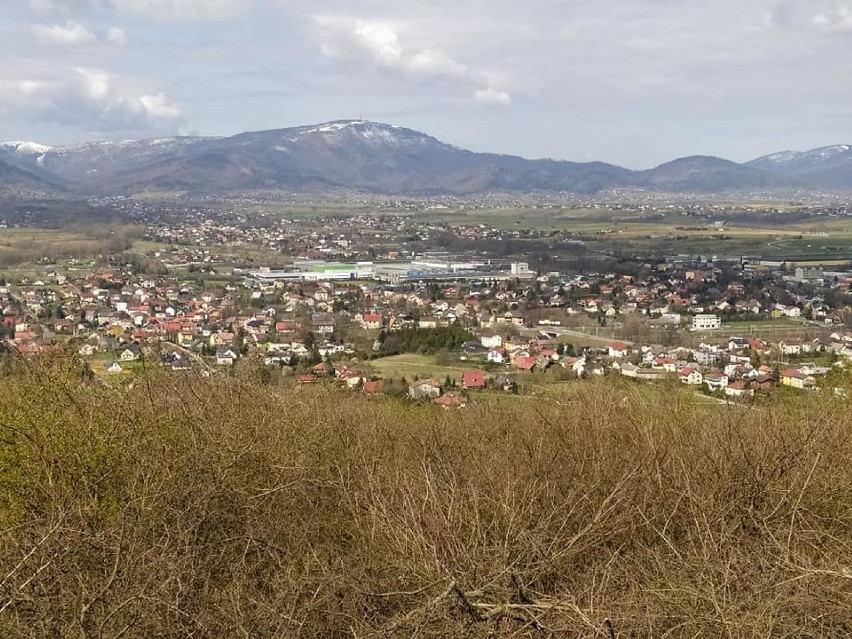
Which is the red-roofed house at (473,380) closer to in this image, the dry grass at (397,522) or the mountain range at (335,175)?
the dry grass at (397,522)

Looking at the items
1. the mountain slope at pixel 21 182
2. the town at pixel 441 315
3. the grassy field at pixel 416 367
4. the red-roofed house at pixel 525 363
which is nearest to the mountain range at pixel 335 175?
the mountain slope at pixel 21 182

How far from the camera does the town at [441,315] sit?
1675 cm

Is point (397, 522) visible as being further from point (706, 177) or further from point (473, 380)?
point (706, 177)

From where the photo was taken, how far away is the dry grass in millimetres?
3475

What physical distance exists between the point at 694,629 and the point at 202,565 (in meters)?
2.66

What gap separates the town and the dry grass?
1786mm

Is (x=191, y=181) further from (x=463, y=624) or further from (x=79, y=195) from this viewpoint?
(x=463, y=624)

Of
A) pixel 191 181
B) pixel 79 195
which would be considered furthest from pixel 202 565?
pixel 191 181

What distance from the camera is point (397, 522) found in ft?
14.9

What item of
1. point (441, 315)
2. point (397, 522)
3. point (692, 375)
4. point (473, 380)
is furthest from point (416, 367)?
point (397, 522)

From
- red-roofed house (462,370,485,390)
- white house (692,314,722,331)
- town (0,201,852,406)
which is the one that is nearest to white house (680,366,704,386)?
town (0,201,852,406)

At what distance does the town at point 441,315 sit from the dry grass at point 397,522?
179cm

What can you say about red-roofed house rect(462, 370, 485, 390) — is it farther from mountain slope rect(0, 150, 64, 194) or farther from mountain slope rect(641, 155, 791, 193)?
mountain slope rect(641, 155, 791, 193)

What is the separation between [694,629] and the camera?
351 cm
